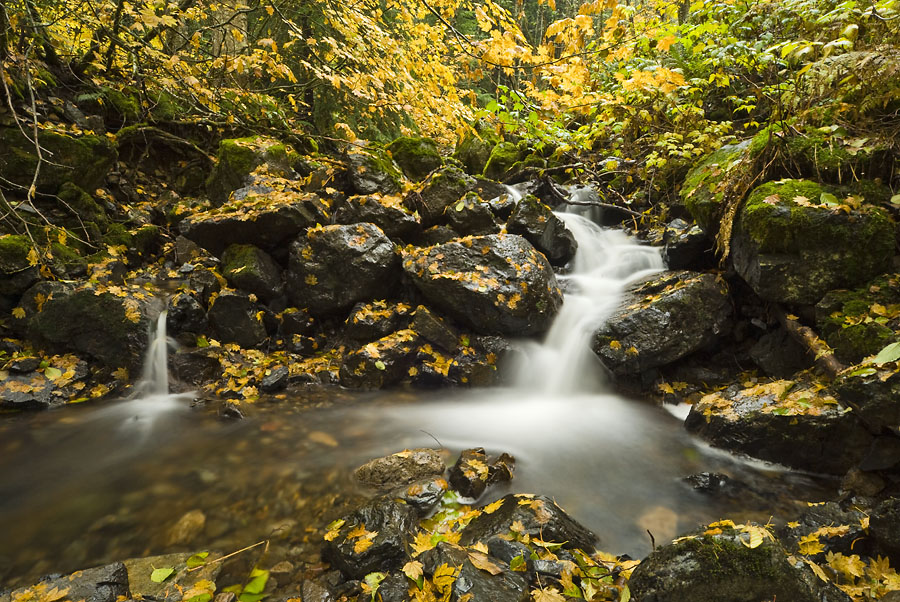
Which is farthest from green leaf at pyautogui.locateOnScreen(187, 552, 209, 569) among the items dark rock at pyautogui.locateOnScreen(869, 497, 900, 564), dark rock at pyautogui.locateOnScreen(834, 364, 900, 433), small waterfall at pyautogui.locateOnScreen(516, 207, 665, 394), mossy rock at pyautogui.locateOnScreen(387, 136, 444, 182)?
mossy rock at pyautogui.locateOnScreen(387, 136, 444, 182)

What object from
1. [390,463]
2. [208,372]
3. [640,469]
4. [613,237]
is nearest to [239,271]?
[208,372]

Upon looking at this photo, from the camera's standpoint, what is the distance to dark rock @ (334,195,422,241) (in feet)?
22.0

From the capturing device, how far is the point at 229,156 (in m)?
7.66

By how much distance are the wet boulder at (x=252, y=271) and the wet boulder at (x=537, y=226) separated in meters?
4.04

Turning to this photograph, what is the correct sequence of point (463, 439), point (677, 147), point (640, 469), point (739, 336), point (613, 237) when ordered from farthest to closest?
point (613, 237) → point (677, 147) → point (739, 336) → point (463, 439) → point (640, 469)

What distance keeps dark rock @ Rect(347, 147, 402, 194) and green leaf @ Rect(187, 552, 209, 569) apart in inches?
222

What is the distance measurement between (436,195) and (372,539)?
18.8 feet

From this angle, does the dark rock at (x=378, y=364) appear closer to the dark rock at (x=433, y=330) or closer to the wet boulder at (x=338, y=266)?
the dark rock at (x=433, y=330)

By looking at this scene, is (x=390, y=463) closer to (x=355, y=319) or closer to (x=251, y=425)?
(x=251, y=425)

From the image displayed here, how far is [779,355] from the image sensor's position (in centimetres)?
470

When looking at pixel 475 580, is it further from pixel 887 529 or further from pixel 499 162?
pixel 499 162

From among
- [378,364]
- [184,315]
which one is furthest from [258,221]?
[378,364]

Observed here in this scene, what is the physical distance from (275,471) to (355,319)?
265cm

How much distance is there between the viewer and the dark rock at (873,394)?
2.93m
